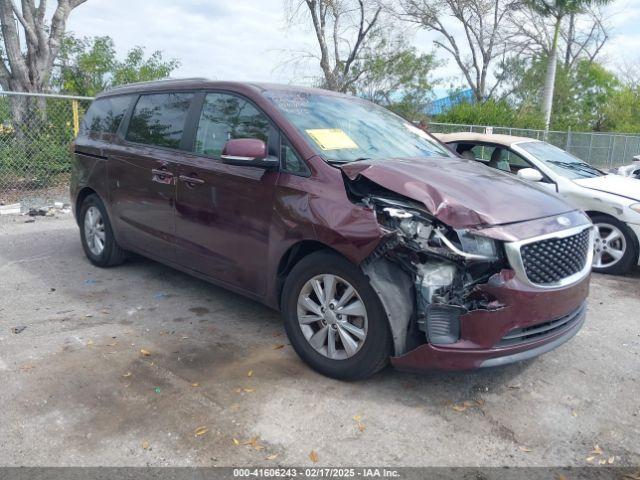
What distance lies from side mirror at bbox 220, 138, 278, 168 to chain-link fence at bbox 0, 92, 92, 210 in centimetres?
638

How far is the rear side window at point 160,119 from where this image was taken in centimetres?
468

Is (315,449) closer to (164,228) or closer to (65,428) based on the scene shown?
(65,428)

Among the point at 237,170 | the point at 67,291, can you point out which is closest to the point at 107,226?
the point at 67,291

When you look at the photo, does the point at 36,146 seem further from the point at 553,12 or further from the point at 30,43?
the point at 553,12

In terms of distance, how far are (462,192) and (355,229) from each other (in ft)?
2.27

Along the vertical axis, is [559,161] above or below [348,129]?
below

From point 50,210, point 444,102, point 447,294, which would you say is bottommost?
point 50,210

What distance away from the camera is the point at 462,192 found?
333cm

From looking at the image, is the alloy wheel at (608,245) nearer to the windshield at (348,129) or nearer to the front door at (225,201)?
the windshield at (348,129)

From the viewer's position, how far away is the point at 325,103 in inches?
172

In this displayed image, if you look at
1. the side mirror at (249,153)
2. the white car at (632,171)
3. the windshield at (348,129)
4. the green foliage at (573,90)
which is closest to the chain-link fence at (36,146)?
the windshield at (348,129)

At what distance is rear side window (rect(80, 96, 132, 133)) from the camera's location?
546cm

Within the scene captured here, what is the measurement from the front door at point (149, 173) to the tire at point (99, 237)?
270mm

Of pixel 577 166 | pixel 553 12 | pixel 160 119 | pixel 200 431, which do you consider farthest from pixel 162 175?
pixel 553 12
